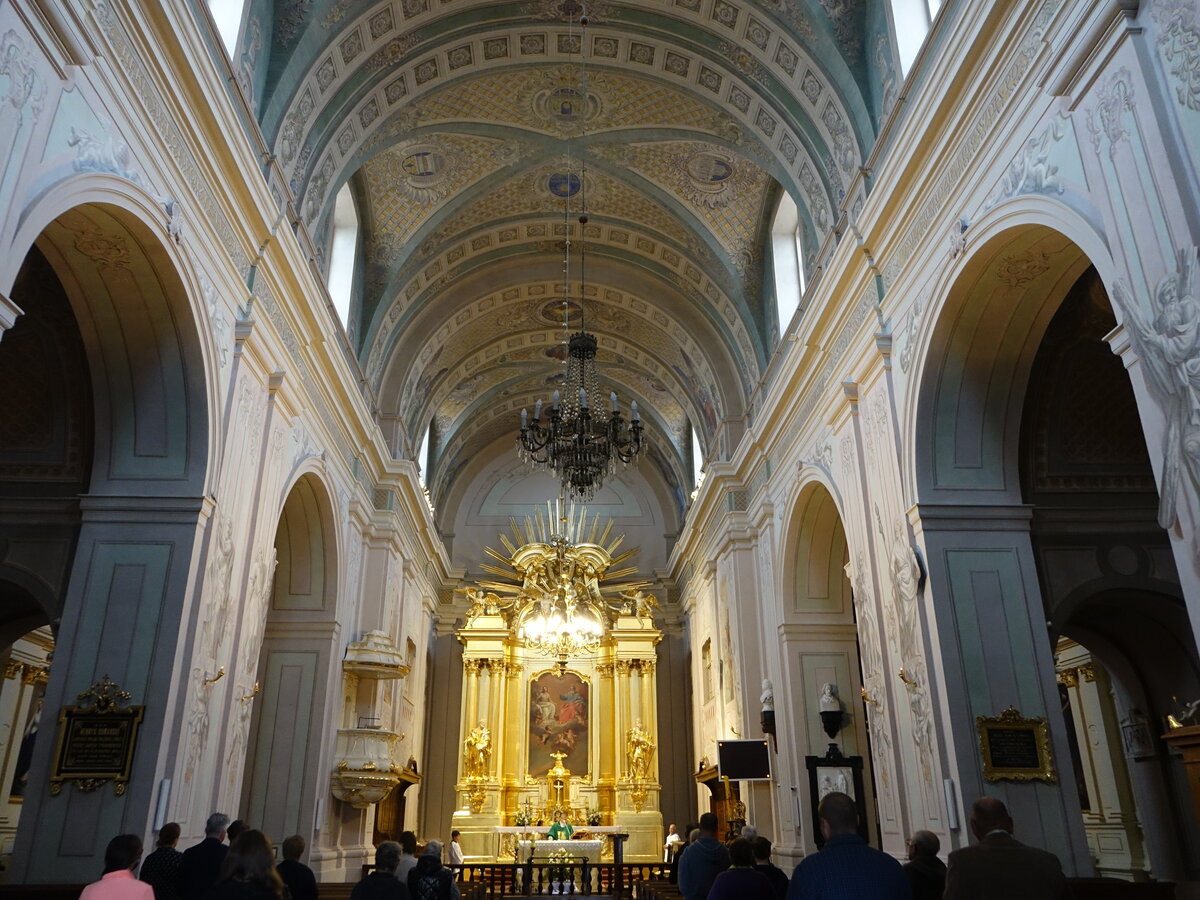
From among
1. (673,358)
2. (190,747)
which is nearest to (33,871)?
(190,747)

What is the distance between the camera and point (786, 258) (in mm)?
13125

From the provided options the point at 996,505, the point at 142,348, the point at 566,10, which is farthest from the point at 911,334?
the point at 142,348

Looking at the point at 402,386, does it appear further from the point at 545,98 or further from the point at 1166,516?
the point at 1166,516

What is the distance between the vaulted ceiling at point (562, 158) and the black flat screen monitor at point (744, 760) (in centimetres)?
514

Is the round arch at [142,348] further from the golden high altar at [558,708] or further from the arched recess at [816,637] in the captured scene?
the golden high altar at [558,708]

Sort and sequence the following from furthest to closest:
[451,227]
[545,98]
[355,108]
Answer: [451,227], [545,98], [355,108]

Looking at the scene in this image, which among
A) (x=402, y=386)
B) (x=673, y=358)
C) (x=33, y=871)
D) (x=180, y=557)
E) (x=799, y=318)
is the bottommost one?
(x=33, y=871)

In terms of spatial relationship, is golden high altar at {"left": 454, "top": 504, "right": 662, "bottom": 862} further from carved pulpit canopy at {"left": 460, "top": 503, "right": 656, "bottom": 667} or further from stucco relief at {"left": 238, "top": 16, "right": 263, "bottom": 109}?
stucco relief at {"left": 238, "top": 16, "right": 263, "bottom": 109}

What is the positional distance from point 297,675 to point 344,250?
5.71m

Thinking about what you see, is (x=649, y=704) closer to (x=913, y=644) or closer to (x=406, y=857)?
(x=913, y=644)

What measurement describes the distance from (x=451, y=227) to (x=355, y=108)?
3822mm

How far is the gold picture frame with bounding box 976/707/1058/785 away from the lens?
6.73 meters

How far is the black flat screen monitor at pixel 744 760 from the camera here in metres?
12.0

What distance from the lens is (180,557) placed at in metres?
7.33
